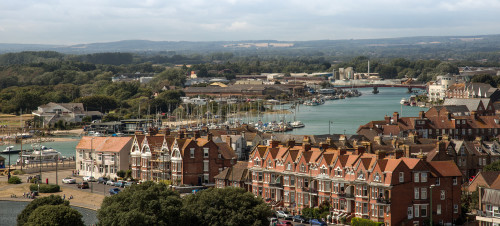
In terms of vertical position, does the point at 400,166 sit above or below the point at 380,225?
above

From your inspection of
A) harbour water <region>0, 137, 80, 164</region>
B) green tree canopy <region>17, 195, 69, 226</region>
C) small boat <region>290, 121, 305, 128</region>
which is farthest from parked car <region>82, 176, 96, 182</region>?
small boat <region>290, 121, 305, 128</region>

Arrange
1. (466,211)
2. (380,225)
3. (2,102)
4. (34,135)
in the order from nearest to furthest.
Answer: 1. (380,225)
2. (466,211)
3. (34,135)
4. (2,102)

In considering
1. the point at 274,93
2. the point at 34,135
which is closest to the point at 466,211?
the point at 34,135

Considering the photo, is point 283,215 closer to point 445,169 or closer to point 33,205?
point 445,169

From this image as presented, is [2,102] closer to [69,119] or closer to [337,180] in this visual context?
[69,119]

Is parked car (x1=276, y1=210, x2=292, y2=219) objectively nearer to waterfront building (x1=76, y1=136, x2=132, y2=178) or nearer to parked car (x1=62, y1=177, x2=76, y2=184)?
waterfront building (x1=76, y1=136, x2=132, y2=178)
